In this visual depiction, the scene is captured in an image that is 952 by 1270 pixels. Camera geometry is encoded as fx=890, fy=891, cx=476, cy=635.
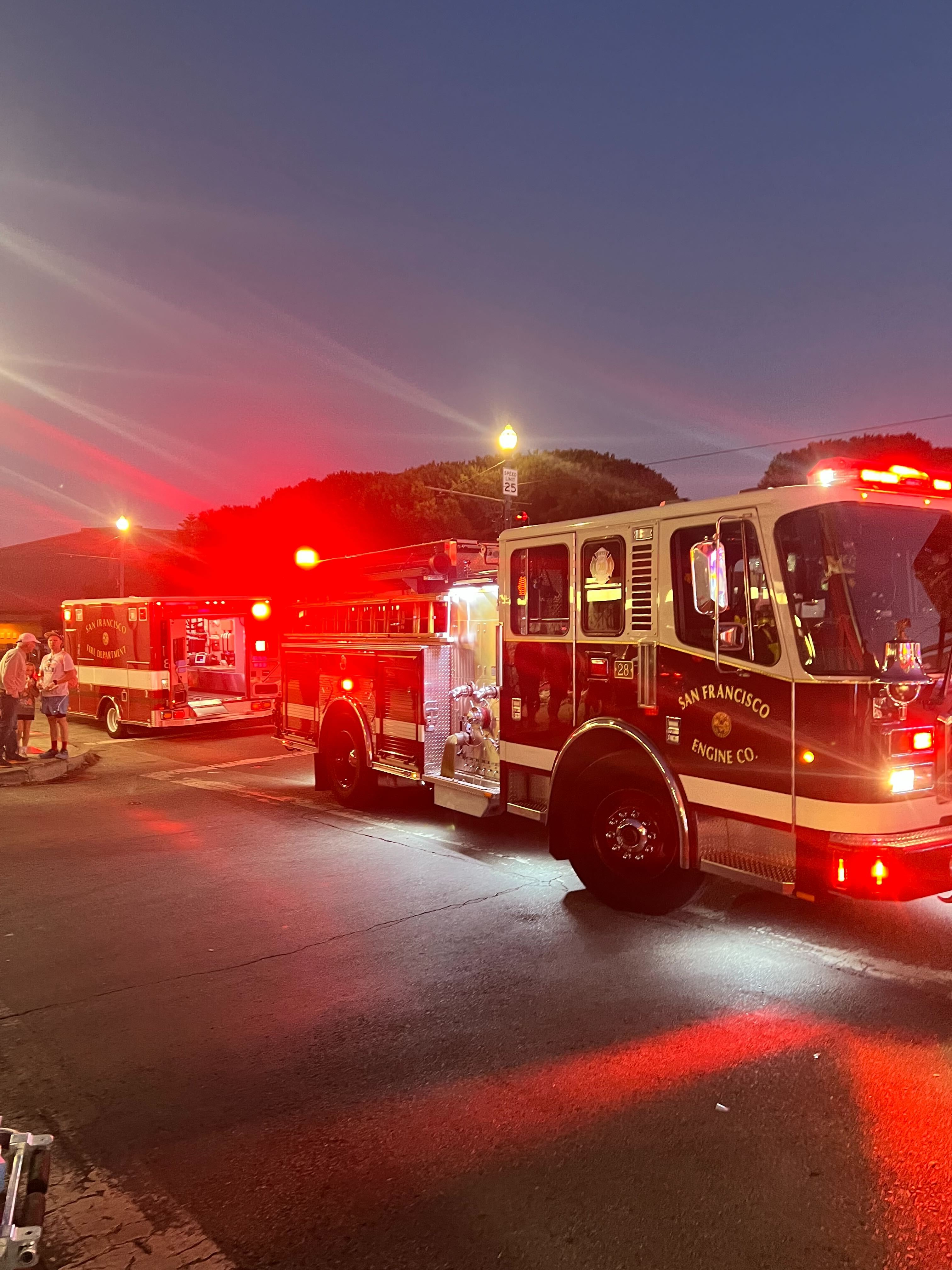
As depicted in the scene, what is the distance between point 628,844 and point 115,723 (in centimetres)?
1349

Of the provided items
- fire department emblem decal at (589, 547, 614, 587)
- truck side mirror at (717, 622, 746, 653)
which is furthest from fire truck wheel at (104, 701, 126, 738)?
truck side mirror at (717, 622, 746, 653)

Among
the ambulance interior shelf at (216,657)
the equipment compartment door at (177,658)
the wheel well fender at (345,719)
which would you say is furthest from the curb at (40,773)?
the ambulance interior shelf at (216,657)

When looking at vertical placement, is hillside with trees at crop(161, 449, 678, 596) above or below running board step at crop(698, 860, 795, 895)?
above

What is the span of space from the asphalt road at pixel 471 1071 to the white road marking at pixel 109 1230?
0.04 ft

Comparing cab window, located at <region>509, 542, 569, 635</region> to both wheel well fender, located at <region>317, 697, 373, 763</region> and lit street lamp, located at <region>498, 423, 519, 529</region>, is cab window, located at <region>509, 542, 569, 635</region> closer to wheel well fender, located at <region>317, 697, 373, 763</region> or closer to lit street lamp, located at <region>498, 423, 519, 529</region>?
wheel well fender, located at <region>317, 697, 373, 763</region>

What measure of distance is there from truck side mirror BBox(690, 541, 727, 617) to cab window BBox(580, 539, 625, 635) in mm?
984

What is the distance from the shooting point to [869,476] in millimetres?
4758

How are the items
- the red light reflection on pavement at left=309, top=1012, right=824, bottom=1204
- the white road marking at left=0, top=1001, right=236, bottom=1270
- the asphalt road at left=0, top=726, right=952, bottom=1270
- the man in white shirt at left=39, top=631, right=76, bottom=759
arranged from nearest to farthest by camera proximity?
the white road marking at left=0, top=1001, right=236, bottom=1270 → the asphalt road at left=0, top=726, right=952, bottom=1270 → the red light reflection on pavement at left=309, top=1012, right=824, bottom=1204 → the man in white shirt at left=39, top=631, right=76, bottom=759

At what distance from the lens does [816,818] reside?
452 cm

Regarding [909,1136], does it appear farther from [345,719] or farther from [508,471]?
[508,471]

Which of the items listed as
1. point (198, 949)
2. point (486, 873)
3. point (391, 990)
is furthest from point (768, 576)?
point (198, 949)

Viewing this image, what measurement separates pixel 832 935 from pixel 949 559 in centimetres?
234

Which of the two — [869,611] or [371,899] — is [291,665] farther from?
[869,611]

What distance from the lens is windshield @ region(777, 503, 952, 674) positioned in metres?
4.52
